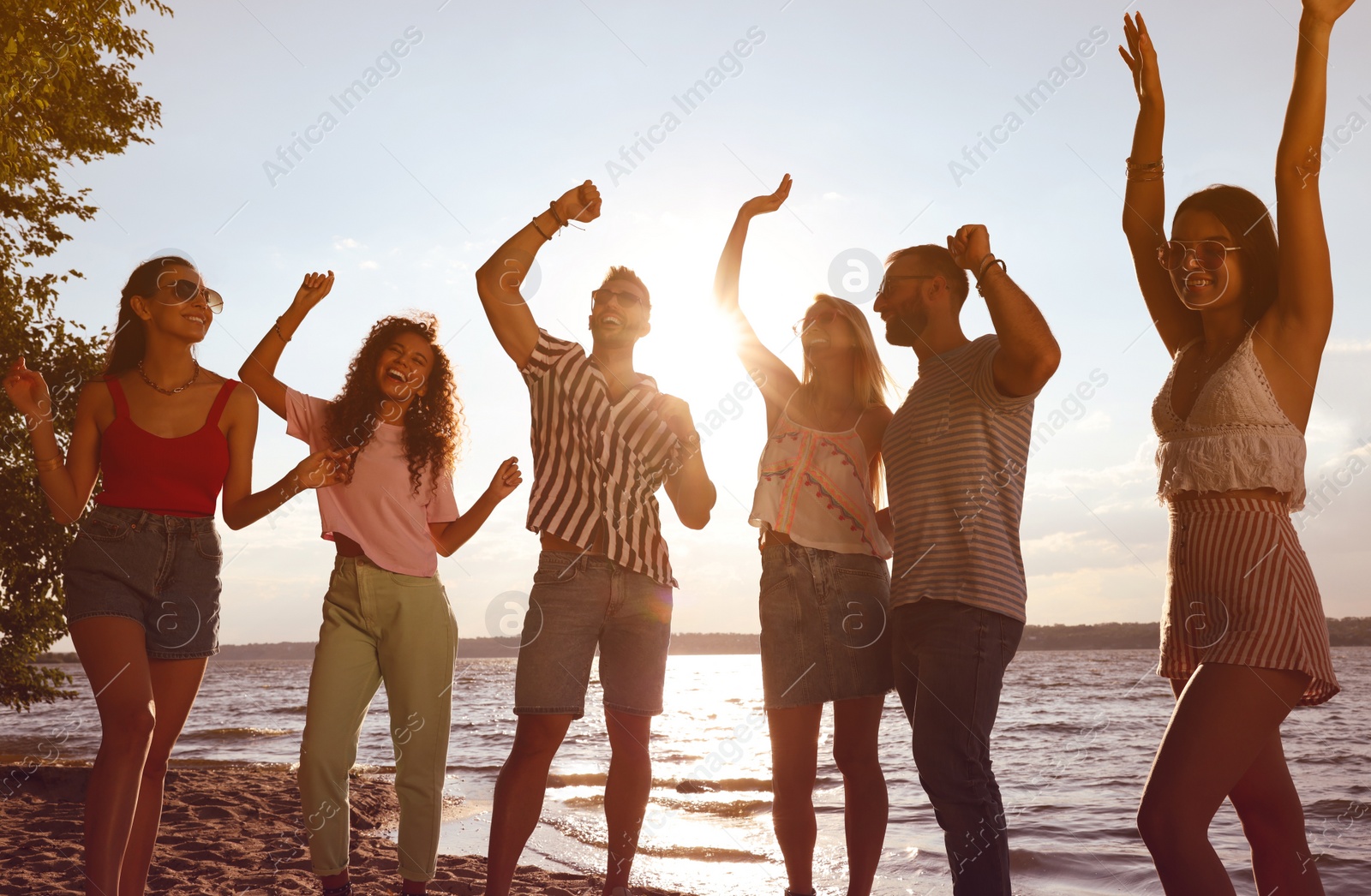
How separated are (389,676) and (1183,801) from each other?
2734 mm

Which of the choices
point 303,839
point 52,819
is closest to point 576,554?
point 303,839

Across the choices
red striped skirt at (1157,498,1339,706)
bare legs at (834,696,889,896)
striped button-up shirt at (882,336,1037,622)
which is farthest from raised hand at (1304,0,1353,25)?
bare legs at (834,696,889,896)

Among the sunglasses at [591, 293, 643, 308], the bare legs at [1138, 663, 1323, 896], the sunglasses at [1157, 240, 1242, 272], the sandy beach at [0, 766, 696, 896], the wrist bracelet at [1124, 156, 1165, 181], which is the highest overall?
the wrist bracelet at [1124, 156, 1165, 181]

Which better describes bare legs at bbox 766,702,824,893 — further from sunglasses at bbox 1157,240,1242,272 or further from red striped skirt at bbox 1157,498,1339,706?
sunglasses at bbox 1157,240,1242,272

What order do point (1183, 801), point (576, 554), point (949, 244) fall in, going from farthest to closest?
point (576, 554) < point (949, 244) < point (1183, 801)

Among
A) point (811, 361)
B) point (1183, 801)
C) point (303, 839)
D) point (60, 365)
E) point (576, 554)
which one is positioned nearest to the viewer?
point (1183, 801)

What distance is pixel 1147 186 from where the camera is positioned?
3.21 metres

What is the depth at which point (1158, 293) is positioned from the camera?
3.12 meters

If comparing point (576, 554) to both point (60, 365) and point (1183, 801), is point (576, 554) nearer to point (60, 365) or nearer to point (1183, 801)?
point (1183, 801)

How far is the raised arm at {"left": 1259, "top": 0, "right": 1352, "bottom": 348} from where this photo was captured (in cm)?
257

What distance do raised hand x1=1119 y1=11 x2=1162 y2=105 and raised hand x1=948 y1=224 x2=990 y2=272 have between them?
857mm

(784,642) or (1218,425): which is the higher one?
(1218,425)

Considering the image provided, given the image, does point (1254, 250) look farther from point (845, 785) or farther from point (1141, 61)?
point (845, 785)

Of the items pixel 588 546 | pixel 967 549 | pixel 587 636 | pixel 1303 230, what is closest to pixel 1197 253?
pixel 1303 230
